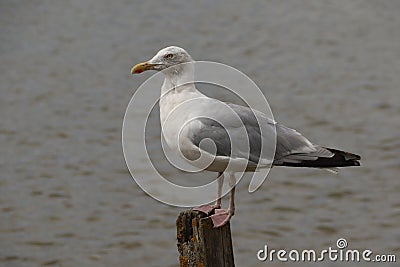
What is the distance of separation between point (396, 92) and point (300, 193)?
2.82 metres

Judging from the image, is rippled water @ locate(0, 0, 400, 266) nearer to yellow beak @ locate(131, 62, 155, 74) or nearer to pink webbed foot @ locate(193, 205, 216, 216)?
pink webbed foot @ locate(193, 205, 216, 216)

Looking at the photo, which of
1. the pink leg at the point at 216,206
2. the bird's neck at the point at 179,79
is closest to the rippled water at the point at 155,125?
the pink leg at the point at 216,206

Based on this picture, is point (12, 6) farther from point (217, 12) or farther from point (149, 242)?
point (149, 242)

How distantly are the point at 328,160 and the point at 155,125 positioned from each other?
17.8ft

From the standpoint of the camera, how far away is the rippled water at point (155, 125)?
6.96 m

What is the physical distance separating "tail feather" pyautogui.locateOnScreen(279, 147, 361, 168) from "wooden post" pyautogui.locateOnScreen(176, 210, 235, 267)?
602mm

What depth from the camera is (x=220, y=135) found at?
12.4 ft

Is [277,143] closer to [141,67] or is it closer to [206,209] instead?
[206,209]

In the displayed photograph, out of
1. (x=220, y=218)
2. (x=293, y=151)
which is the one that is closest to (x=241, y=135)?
(x=293, y=151)

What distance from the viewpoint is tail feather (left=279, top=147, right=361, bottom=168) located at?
376cm

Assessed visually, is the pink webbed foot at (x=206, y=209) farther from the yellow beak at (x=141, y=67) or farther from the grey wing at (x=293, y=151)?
the yellow beak at (x=141, y=67)

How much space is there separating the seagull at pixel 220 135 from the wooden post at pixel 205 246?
0.24 metres

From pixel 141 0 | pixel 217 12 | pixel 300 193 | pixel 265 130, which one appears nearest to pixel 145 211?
pixel 300 193

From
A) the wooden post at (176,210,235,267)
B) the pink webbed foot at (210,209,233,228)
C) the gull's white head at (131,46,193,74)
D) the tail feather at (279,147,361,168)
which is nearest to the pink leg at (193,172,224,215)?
the pink webbed foot at (210,209,233,228)
